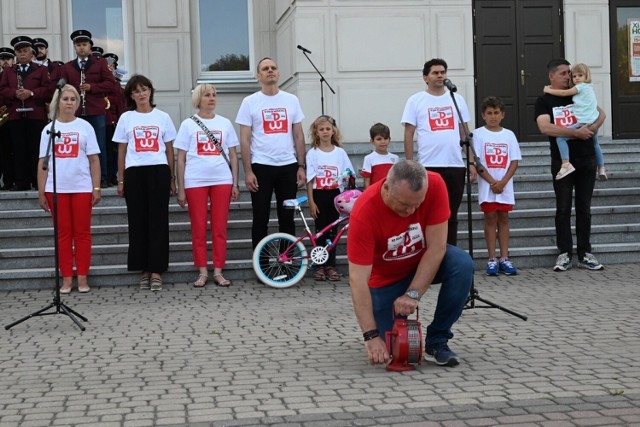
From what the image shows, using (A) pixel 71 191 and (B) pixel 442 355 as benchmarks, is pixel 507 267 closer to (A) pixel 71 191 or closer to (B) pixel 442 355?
(A) pixel 71 191

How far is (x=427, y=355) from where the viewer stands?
7.13 m

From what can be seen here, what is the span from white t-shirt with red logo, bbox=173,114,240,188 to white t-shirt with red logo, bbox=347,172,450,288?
184 inches

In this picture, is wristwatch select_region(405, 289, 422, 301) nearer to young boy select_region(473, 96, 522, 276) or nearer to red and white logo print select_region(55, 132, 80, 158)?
young boy select_region(473, 96, 522, 276)

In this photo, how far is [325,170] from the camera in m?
11.6

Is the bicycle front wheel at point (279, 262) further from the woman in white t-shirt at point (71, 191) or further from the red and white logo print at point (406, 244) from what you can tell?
the red and white logo print at point (406, 244)

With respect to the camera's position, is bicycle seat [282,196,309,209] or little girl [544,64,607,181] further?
little girl [544,64,607,181]

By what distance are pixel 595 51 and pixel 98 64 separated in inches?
312

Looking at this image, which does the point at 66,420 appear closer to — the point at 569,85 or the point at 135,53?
the point at 569,85

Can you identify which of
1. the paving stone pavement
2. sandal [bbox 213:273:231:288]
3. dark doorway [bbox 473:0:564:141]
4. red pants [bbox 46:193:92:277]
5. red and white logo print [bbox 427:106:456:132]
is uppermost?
dark doorway [bbox 473:0:564:141]

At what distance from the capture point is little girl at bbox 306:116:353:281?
11625 millimetres

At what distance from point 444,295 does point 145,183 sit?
513 centimetres

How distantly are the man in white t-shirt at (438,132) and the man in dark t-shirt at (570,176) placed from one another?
4.74ft

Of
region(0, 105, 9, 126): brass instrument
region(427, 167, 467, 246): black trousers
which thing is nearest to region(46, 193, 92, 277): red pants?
region(427, 167, 467, 246): black trousers

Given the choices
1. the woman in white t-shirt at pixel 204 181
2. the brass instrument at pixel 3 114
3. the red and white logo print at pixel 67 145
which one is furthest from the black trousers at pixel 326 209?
the brass instrument at pixel 3 114
